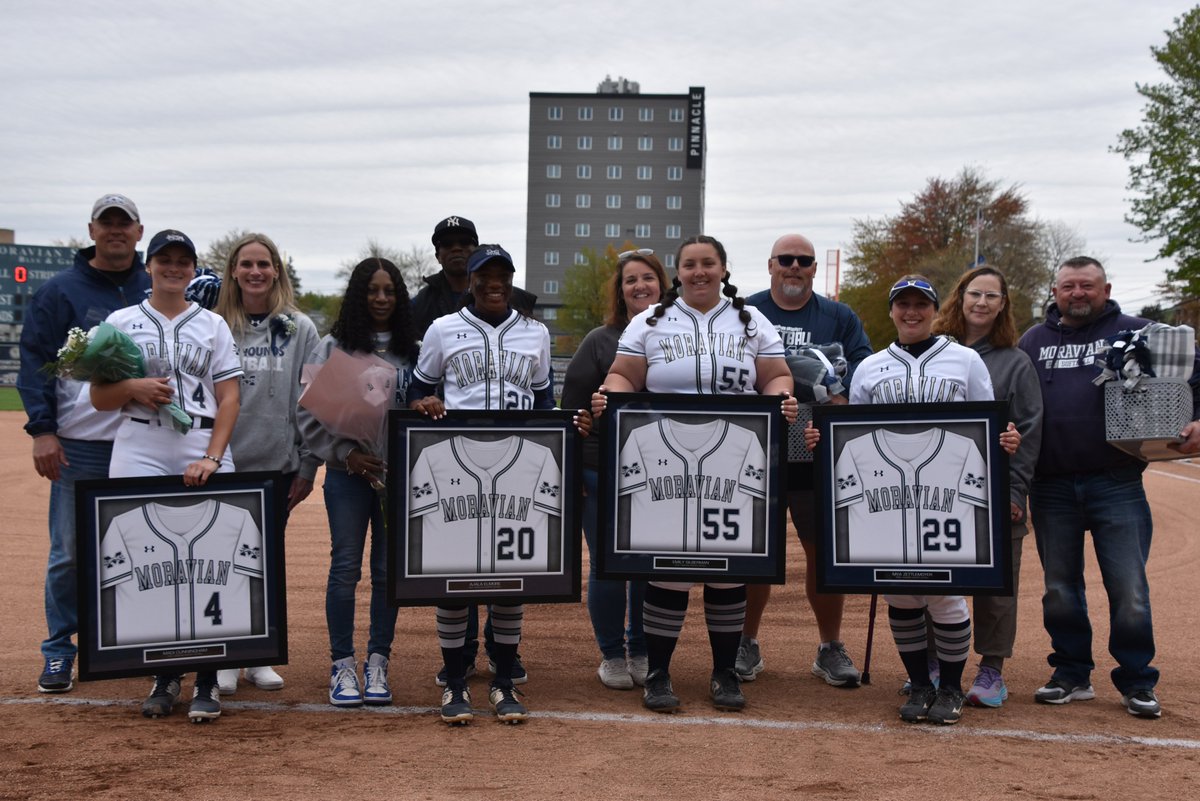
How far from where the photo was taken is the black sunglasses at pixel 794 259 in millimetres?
6141

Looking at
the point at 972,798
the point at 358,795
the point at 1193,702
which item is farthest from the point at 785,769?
the point at 1193,702

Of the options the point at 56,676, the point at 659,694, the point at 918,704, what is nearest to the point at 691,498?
the point at 659,694

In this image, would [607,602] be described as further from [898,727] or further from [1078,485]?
[1078,485]

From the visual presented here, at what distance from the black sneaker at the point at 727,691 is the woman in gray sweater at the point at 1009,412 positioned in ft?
3.92

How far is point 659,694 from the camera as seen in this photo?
17.9ft

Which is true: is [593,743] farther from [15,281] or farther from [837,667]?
[15,281]

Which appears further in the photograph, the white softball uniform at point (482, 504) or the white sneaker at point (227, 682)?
the white sneaker at point (227, 682)

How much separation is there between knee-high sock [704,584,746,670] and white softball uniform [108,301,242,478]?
8.04 ft

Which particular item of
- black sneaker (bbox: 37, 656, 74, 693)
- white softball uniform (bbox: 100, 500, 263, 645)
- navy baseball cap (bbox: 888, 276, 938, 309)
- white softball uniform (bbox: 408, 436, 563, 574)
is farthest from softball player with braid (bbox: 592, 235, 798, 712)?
black sneaker (bbox: 37, 656, 74, 693)

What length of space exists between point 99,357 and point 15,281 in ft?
157

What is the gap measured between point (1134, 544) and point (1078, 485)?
39 cm

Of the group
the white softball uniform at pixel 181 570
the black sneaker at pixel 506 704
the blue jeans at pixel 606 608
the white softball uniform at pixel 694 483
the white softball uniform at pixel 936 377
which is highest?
the white softball uniform at pixel 936 377

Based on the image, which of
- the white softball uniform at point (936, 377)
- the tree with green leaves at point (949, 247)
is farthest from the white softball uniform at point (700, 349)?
the tree with green leaves at point (949, 247)

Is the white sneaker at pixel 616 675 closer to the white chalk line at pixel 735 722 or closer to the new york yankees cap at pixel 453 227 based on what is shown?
the white chalk line at pixel 735 722
